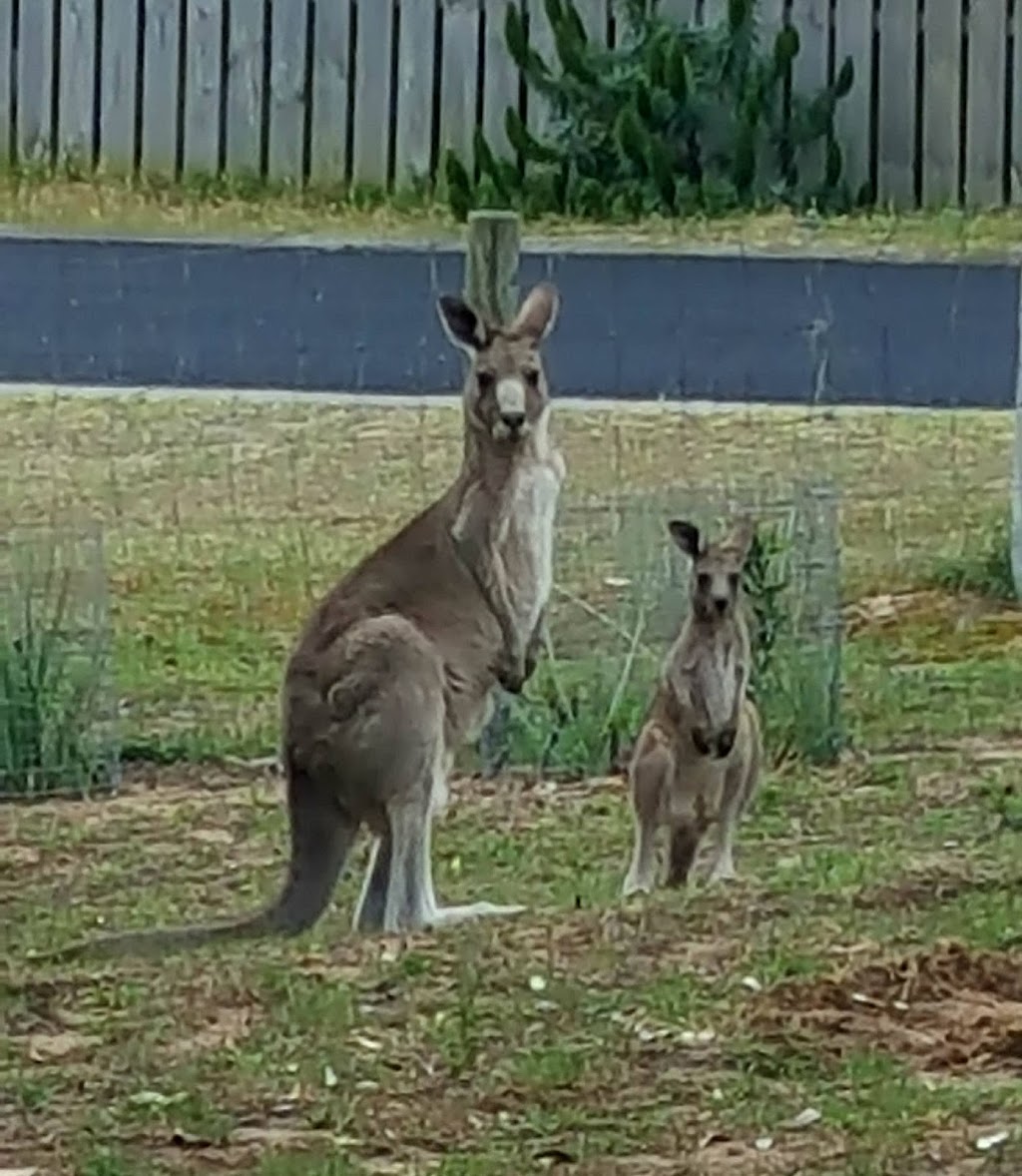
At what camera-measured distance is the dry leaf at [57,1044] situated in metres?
6.15

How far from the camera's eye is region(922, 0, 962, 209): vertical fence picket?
1986 centimetres

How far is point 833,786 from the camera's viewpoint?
912cm

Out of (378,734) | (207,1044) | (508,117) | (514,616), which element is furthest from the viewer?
(508,117)

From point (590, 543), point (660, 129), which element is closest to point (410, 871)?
point (590, 543)

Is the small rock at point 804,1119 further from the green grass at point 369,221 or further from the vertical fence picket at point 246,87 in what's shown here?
the vertical fence picket at point 246,87

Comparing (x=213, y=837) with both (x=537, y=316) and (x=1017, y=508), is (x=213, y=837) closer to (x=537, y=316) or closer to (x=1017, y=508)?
(x=537, y=316)

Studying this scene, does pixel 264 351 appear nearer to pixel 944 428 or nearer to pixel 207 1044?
pixel 944 428

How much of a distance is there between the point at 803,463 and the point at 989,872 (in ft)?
17.4

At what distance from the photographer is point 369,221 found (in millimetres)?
18797

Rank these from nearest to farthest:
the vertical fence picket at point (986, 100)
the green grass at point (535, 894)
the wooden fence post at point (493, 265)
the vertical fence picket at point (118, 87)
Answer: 1. the green grass at point (535, 894)
2. the wooden fence post at point (493, 265)
3. the vertical fence picket at point (986, 100)
4. the vertical fence picket at point (118, 87)

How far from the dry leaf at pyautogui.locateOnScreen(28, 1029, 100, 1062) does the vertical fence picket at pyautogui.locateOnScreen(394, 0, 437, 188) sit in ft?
45.9

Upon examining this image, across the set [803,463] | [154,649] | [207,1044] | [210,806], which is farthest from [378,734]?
[803,463]

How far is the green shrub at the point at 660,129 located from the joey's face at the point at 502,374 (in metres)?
10.7

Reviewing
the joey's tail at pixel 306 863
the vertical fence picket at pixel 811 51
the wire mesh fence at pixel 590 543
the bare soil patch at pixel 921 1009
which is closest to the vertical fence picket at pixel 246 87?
the vertical fence picket at pixel 811 51
